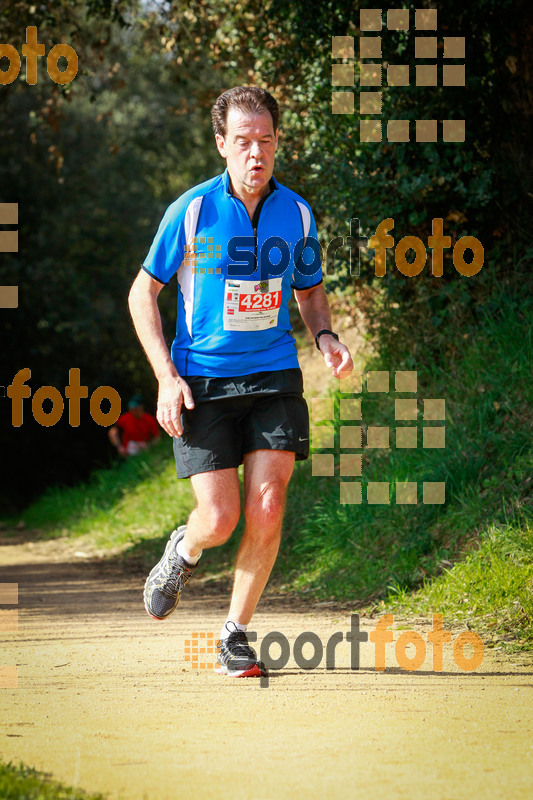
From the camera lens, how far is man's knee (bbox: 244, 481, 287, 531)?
Result: 4020 mm

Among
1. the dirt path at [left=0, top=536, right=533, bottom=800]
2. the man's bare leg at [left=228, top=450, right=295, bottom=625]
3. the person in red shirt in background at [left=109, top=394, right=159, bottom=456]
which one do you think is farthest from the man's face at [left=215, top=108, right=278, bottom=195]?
the person in red shirt in background at [left=109, top=394, right=159, bottom=456]

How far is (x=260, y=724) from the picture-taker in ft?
10.8

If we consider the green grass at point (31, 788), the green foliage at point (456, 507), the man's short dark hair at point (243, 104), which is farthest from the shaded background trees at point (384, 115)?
the green grass at point (31, 788)

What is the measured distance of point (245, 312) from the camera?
3.98 metres

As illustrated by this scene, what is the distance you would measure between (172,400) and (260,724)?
1.29 m

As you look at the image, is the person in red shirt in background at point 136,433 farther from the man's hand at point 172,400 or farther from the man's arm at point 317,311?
the man's hand at point 172,400

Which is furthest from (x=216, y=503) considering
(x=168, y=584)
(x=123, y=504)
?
(x=123, y=504)

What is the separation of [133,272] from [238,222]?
1509 centimetres

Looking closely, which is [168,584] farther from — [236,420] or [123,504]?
[123,504]

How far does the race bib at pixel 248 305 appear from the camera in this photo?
13.0ft

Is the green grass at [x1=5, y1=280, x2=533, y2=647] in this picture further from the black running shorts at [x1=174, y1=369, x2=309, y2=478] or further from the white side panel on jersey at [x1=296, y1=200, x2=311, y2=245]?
the white side panel on jersey at [x1=296, y1=200, x2=311, y2=245]

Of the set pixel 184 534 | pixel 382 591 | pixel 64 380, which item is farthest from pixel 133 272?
pixel 184 534

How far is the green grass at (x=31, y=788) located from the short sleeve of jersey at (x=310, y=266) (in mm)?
2365

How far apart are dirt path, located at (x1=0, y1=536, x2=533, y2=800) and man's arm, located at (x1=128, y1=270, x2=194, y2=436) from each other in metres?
1.09
